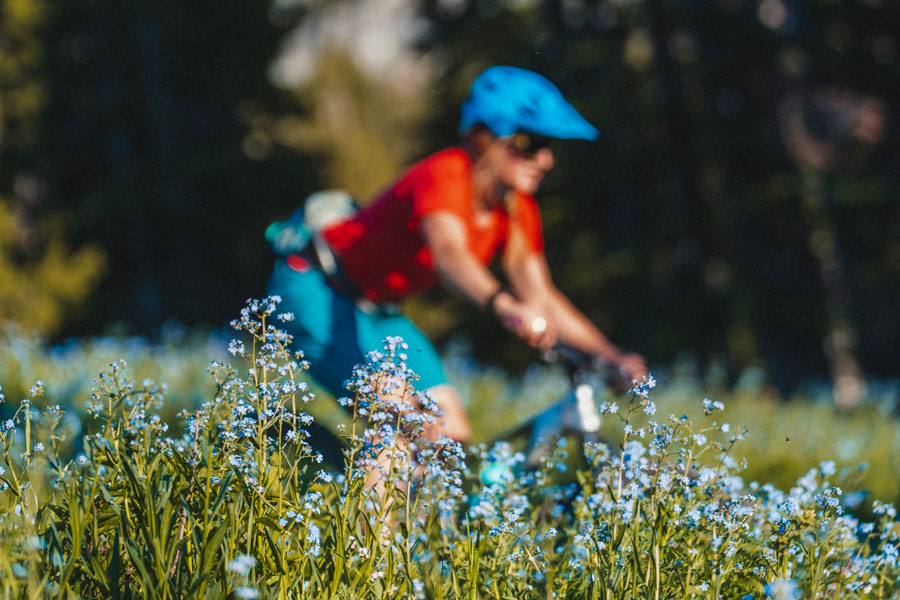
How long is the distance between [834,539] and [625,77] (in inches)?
470

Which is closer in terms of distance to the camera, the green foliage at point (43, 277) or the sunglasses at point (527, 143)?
the sunglasses at point (527, 143)

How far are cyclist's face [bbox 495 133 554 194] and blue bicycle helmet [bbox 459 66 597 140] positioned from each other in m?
0.05

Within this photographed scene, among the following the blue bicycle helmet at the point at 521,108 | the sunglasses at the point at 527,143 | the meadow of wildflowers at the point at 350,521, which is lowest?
the meadow of wildflowers at the point at 350,521

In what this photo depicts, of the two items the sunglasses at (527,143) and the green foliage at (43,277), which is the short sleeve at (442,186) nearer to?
the sunglasses at (527,143)

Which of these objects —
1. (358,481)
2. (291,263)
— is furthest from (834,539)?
(291,263)

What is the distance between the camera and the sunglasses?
3.13 m

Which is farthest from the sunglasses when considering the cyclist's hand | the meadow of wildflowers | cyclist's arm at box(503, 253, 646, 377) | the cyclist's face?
the meadow of wildflowers

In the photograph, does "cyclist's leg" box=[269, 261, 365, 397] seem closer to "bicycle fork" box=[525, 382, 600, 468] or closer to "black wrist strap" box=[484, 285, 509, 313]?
"black wrist strap" box=[484, 285, 509, 313]

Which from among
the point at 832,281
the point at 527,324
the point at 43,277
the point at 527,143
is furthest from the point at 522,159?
the point at 43,277

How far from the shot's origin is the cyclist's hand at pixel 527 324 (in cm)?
271

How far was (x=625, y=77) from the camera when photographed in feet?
43.1

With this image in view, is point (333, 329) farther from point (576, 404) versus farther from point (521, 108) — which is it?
point (521, 108)

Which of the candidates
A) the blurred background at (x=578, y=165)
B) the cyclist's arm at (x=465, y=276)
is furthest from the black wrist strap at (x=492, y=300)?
the blurred background at (x=578, y=165)

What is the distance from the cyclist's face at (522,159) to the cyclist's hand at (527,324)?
0.64 m
